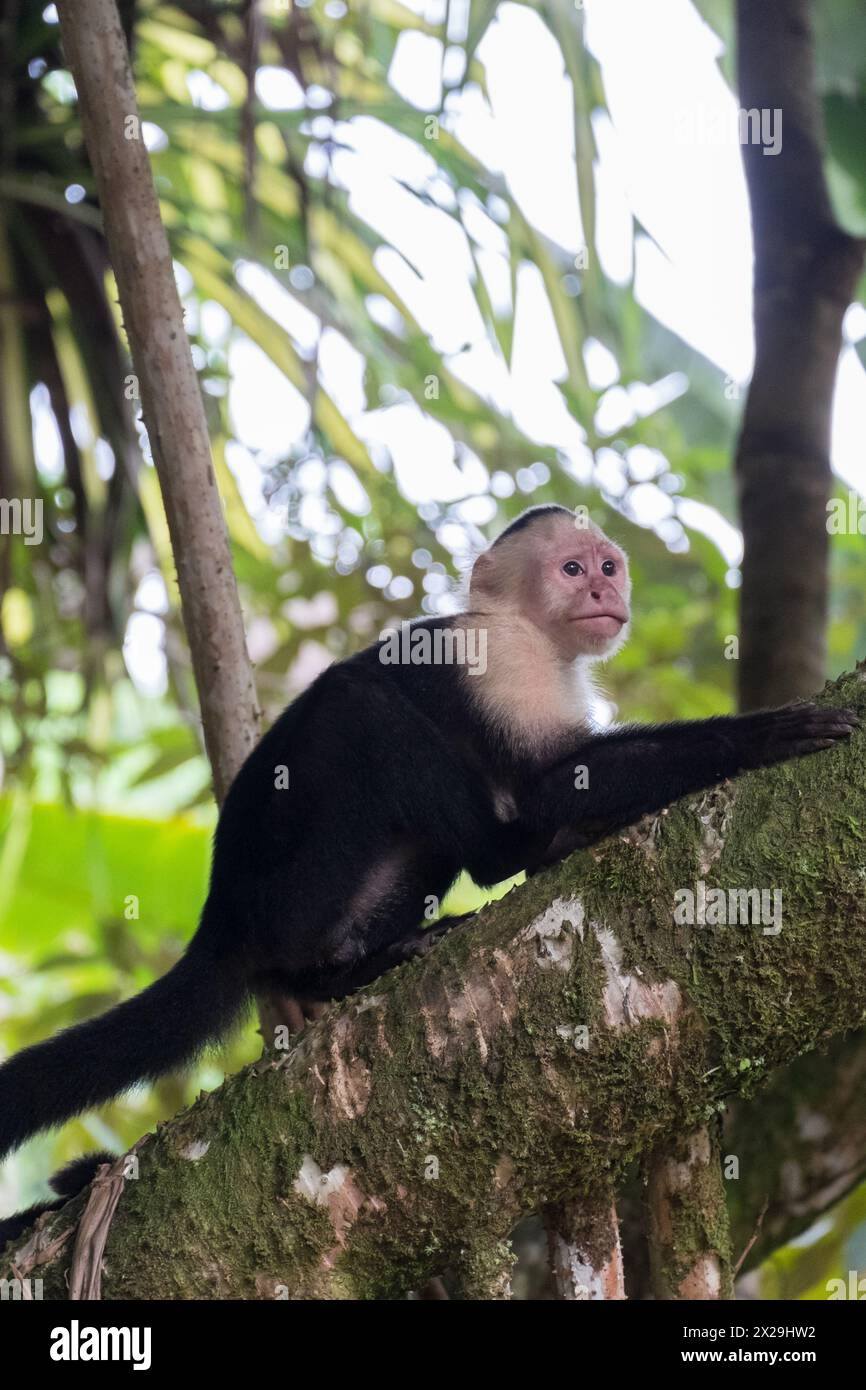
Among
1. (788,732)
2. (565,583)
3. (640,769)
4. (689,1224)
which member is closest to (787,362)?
(565,583)

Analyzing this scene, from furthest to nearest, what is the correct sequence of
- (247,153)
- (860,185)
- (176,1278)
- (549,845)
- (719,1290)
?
(860,185)
(247,153)
(549,845)
(719,1290)
(176,1278)

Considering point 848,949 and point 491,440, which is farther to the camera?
point 491,440

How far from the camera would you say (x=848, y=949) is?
1990mm

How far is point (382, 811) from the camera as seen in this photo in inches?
116

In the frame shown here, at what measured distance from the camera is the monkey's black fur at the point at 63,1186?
8.00 ft

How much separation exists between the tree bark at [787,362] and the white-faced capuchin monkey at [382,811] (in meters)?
0.58

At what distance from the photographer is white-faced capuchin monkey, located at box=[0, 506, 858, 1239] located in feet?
8.59

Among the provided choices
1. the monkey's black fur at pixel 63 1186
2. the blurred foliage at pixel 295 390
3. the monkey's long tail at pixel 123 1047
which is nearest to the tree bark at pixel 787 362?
the blurred foliage at pixel 295 390

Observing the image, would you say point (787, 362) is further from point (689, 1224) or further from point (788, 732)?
point (689, 1224)

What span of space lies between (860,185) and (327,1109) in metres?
3.70

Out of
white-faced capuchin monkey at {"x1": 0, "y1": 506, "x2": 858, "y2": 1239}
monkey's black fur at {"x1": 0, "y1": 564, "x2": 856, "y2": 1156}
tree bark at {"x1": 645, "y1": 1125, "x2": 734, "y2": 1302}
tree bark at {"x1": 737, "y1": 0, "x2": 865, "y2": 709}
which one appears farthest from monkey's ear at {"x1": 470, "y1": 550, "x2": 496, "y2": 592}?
tree bark at {"x1": 645, "y1": 1125, "x2": 734, "y2": 1302}

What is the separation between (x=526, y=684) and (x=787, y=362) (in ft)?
4.75
